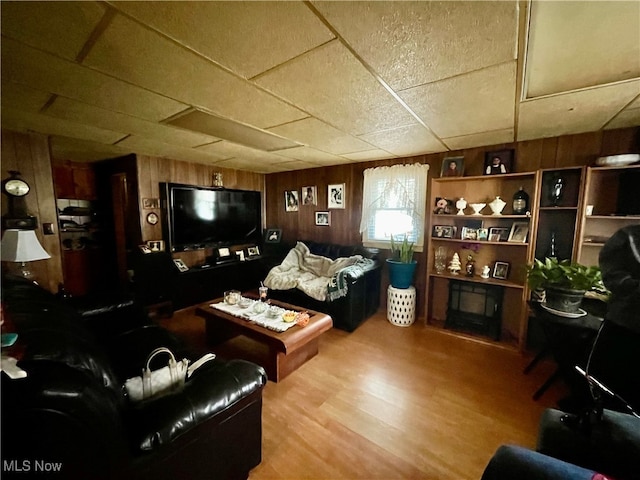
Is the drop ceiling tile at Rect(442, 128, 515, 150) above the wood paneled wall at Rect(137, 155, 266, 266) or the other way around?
above

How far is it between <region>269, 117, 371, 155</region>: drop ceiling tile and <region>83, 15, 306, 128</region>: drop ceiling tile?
0.24 metres

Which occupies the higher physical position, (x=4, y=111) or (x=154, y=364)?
(x=4, y=111)

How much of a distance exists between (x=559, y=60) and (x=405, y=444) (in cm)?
224

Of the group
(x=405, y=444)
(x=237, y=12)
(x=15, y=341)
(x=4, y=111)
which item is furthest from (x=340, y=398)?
(x=4, y=111)

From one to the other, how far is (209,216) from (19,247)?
2.08m

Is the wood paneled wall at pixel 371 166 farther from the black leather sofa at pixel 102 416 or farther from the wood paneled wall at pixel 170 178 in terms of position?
the black leather sofa at pixel 102 416

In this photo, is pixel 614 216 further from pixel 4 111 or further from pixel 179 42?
pixel 4 111

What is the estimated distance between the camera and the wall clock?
3.48 meters

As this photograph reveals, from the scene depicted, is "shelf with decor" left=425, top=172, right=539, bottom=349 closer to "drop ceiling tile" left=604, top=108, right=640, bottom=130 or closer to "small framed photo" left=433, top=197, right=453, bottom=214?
"small framed photo" left=433, top=197, right=453, bottom=214

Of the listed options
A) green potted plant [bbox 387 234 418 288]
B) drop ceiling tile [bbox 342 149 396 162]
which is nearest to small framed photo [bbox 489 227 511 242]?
green potted plant [bbox 387 234 418 288]

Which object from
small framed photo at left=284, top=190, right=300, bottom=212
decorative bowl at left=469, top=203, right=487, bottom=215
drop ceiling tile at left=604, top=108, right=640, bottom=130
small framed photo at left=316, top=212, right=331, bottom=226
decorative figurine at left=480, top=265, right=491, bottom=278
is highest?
drop ceiling tile at left=604, top=108, right=640, bottom=130

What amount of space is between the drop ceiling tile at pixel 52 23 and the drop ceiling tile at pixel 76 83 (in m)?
0.11

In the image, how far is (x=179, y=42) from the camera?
113 cm

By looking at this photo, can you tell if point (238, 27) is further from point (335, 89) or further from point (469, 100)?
point (469, 100)
